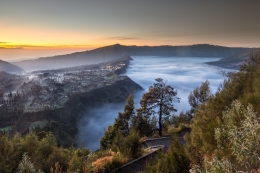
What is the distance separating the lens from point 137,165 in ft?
32.4

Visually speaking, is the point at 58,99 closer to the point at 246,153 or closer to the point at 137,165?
the point at 137,165

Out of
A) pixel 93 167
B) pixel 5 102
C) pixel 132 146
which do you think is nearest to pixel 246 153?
pixel 93 167

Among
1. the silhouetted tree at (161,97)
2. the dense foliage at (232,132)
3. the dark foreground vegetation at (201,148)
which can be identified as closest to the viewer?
the dense foliage at (232,132)

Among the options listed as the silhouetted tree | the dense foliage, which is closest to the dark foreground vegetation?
the dense foliage

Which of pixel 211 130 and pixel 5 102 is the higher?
pixel 211 130

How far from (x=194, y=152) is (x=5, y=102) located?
Answer: 89776 millimetres

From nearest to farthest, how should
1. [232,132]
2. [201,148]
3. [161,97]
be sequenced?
[232,132], [201,148], [161,97]

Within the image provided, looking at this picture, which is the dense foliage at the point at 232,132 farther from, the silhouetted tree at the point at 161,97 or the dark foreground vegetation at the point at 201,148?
the silhouetted tree at the point at 161,97

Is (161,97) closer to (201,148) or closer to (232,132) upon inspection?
(201,148)

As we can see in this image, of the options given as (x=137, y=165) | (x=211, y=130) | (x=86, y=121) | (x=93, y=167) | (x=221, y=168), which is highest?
(x=221, y=168)

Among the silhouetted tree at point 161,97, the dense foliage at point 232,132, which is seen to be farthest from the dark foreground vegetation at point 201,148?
the silhouetted tree at point 161,97

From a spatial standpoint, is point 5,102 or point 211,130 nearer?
point 211,130

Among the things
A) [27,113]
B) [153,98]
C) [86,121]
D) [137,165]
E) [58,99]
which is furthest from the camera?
[58,99]

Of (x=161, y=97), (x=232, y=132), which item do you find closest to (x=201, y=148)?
(x=232, y=132)
